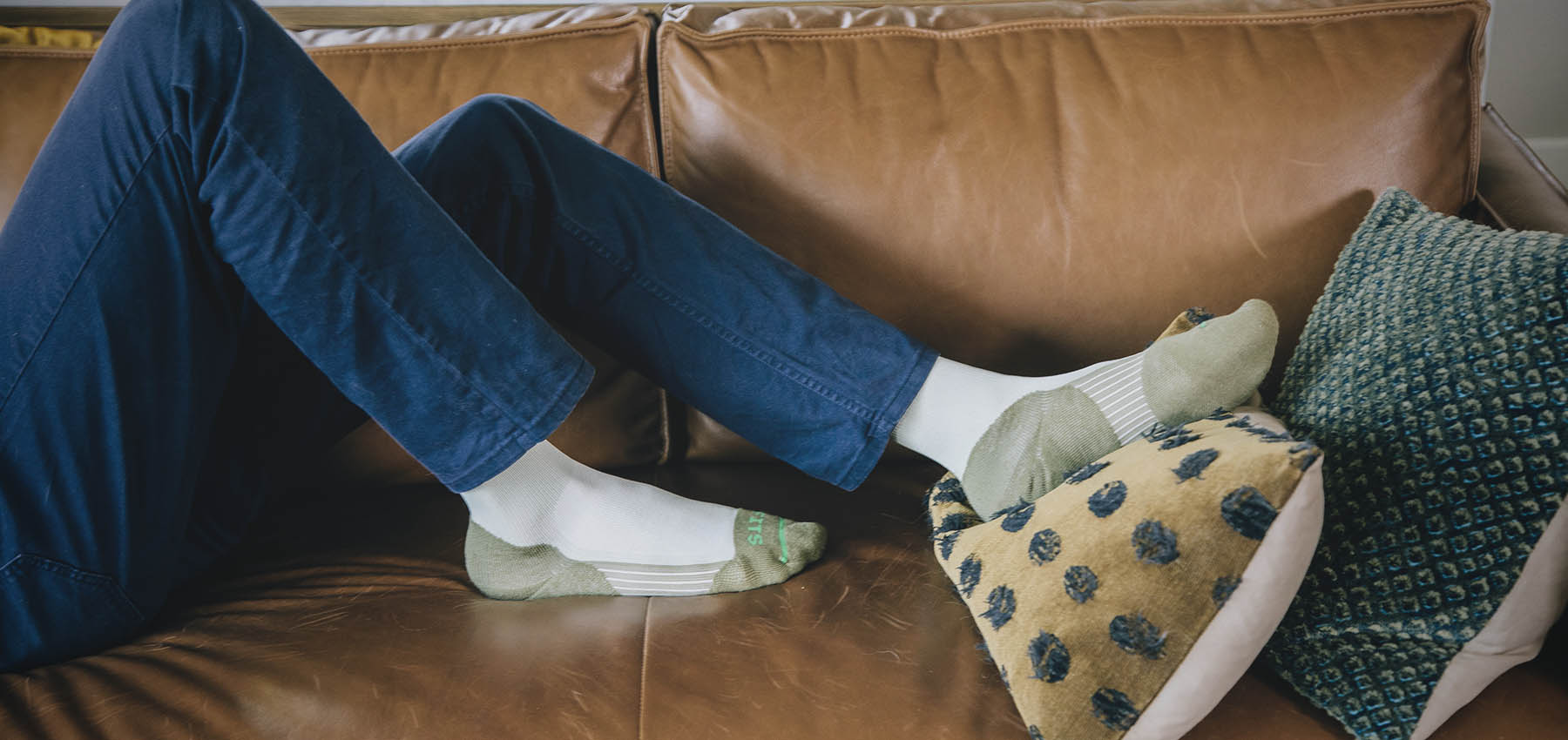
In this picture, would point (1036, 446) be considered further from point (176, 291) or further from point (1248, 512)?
point (176, 291)

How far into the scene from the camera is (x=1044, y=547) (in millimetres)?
622

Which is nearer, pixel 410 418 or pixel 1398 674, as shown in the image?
pixel 1398 674

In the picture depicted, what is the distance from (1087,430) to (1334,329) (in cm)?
20

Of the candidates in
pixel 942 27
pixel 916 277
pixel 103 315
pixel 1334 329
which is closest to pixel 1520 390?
pixel 1334 329

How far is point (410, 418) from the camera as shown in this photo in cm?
68

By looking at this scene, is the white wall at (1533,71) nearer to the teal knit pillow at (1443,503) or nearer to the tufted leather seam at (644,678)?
the teal knit pillow at (1443,503)

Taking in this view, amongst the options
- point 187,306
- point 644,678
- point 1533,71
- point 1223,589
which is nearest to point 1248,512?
point 1223,589

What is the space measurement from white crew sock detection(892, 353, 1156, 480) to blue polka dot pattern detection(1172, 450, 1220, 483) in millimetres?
122

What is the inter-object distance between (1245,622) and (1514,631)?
0.16 meters

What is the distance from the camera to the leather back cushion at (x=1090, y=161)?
0.89 m

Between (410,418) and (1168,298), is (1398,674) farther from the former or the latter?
(410,418)

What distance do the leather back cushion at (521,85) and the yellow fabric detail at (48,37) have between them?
20 mm

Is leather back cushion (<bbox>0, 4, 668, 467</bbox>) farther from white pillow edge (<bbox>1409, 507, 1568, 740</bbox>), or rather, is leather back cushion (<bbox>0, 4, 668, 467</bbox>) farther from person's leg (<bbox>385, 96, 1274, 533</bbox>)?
white pillow edge (<bbox>1409, 507, 1568, 740</bbox>)

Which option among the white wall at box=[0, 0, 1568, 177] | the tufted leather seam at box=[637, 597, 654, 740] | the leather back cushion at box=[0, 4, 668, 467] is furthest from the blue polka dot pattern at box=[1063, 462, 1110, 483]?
the white wall at box=[0, 0, 1568, 177]
